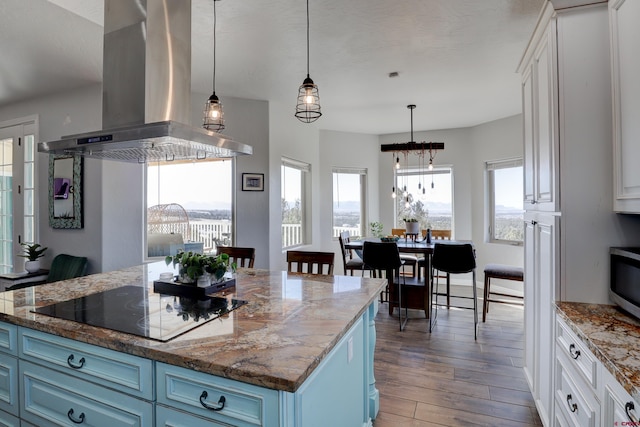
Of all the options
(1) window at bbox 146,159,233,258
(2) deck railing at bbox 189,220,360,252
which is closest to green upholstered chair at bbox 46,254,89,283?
(1) window at bbox 146,159,233,258

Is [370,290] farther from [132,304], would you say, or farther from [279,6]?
[279,6]

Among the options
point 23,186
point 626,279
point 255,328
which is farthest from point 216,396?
point 23,186

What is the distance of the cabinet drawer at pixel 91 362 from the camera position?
1.19 metres

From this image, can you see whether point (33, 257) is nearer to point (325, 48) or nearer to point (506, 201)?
point (325, 48)

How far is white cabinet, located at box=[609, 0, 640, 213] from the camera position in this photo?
4.50ft

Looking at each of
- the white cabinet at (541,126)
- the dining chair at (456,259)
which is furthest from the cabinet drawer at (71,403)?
the dining chair at (456,259)

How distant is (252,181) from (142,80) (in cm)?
254

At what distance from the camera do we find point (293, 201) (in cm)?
515

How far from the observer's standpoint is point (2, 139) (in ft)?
14.1

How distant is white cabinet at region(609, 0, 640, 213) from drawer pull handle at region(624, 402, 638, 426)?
0.80 metres

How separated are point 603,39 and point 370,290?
1.75 meters

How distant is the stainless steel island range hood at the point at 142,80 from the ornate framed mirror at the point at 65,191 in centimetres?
215

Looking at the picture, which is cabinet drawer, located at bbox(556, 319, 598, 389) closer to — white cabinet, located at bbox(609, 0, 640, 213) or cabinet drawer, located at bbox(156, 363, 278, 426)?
white cabinet, located at bbox(609, 0, 640, 213)

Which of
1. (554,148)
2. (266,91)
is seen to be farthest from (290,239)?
(554,148)
